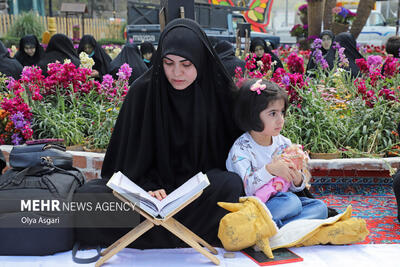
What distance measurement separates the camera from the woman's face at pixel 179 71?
7.95ft

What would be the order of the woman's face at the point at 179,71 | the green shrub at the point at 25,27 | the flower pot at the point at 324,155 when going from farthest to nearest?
the green shrub at the point at 25,27 → the flower pot at the point at 324,155 → the woman's face at the point at 179,71

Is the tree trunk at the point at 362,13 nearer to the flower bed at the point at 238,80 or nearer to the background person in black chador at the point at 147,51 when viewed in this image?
the background person in black chador at the point at 147,51

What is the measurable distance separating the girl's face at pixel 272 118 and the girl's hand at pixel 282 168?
0.65 feet

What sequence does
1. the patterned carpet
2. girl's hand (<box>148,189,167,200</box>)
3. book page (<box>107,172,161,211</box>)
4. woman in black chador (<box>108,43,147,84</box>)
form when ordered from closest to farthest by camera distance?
book page (<box>107,172,161,211</box>), girl's hand (<box>148,189,167,200</box>), the patterned carpet, woman in black chador (<box>108,43,147,84</box>)

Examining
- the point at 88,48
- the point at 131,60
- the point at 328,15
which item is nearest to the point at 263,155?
the point at 131,60

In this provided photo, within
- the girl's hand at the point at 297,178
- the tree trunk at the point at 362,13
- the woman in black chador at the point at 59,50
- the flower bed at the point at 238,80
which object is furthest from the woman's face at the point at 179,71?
the tree trunk at the point at 362,13

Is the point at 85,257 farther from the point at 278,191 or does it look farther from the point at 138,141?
the point at 278,191

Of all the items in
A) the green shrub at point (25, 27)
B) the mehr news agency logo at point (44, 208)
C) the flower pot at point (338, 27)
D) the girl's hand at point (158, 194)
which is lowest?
the mehr news agency logo at point (44, 208)

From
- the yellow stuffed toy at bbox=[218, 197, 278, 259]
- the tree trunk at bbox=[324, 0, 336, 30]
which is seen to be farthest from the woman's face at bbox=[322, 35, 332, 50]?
the yellow stuffed toy at bbox=[218, 197, 278, 259]

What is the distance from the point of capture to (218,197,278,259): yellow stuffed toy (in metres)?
2.35

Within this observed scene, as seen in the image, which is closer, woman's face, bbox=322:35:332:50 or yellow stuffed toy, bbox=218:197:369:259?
yellow stuffed toy, bbox=218:197:369:259

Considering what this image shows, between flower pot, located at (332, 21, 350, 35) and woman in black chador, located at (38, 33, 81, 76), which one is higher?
flower pot, located at (332, 21, 350, 35)

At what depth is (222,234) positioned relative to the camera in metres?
2.39

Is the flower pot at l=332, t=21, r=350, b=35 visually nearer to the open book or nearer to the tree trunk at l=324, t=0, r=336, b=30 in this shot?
the tree trunk at l=324, t=0, r=336, b=30
